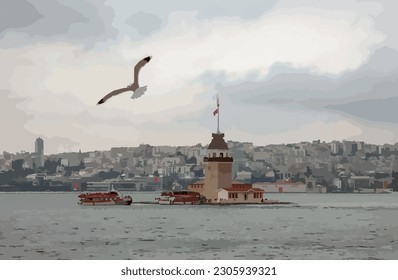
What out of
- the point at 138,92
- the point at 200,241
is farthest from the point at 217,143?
the point at 138,92

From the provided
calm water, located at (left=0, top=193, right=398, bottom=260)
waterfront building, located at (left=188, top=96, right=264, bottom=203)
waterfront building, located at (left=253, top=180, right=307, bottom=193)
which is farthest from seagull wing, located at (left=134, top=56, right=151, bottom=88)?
waterfront building, located at (left=253, top=180, right=307, bottom=193)

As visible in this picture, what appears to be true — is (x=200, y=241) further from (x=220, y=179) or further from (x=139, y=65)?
(x=220, y=179)

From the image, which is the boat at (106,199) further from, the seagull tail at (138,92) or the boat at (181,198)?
the seagull tail at (138,92)

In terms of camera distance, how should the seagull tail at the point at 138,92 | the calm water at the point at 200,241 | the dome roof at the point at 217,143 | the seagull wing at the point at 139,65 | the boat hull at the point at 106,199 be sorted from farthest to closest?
the boat hull at the point at 106,199, the dome roof at the point at 217,143, the calm water at the point at 200,241, the seagull tail at the point at 138,92, the seagull wing at the point at 139,65

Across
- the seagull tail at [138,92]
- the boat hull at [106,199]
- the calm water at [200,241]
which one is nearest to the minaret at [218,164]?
the boat hull at [106,199]

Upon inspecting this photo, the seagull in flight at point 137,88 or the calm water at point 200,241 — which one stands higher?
the seagull in flight at point 137,88

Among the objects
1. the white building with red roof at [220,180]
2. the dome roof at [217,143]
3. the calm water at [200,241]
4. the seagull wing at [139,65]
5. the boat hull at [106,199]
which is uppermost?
the dome roof at [217,143]

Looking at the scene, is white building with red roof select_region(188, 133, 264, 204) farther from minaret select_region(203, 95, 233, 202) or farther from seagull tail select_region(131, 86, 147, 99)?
seagull tail select_region(131, 86, 147, 99)
